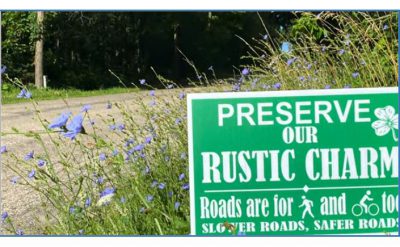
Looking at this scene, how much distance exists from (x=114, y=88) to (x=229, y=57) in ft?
5.30

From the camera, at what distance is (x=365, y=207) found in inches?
96.2

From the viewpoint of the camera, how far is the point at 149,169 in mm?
3084

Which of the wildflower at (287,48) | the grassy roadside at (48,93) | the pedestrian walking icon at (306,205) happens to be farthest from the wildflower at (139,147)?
the grassy roadside at (48,93)

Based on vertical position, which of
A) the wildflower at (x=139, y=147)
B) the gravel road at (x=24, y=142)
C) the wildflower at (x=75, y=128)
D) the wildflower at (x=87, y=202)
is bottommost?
the gravel road at (x=24, y=142)

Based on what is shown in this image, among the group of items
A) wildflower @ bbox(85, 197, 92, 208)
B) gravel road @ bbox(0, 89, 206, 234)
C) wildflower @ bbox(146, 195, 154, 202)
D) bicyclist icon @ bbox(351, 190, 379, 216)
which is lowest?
gravel road @ bbox(0, 89, 206, 234)

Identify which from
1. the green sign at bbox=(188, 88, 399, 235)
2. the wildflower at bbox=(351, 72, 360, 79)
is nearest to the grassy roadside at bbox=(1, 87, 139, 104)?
the wildflower at bbox=(351, 72, 360, 79)

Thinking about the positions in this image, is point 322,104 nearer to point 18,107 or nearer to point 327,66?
point 327,66

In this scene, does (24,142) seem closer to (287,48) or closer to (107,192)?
(287,48)

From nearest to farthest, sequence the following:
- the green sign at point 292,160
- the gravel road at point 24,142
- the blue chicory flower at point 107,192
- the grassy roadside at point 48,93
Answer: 1. the green sign at point 292,160
2. the blue chicory flower at point 107,192
3. the gravel road at point 24,142
4. the grassy roadside at point 48,93

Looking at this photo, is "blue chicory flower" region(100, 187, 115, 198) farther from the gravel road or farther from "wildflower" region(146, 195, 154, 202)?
the gravel road

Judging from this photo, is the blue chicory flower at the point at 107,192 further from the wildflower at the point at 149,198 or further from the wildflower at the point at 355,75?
the wildflower at the point at 355,75

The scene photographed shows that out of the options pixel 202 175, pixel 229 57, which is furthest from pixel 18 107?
pixel 202 175

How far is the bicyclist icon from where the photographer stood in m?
2.43

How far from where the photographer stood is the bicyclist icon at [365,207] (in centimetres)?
243
